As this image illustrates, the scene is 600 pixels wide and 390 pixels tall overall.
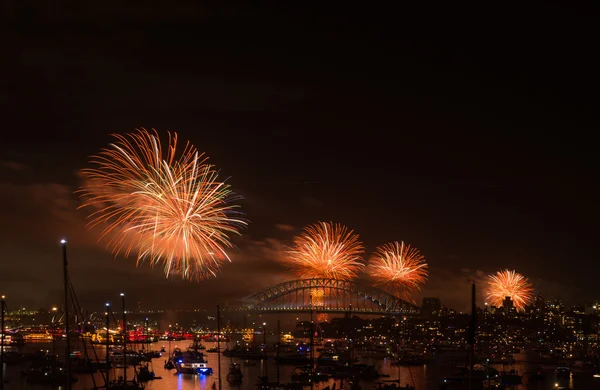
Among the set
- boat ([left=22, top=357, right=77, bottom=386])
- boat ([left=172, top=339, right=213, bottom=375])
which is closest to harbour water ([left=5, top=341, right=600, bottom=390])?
boat ([left=172, top=339, right=213, bottom=375])

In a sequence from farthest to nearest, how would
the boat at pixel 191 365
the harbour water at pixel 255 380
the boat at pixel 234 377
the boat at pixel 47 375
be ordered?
the boat at pixel 191 365 → the boat at pixel 234 377 → the harbour water at pixel 255 380 → the boat at pixel 47 375

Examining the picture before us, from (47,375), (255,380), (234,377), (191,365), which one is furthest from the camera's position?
(191,365)

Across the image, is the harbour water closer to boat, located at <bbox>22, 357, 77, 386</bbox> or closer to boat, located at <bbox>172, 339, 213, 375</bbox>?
boat, located at <bbox>172, 339, 213, 375</bbox>

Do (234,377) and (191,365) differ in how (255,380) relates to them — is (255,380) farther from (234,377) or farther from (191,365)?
(191,365)

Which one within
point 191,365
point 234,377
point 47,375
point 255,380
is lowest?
point 255,380

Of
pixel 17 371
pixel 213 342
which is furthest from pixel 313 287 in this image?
pixel 17 371

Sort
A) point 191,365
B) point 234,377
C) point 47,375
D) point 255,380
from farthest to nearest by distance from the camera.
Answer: point 191,365, point 255,380, point 234,377, point 47,375

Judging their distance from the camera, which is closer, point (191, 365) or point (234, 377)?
point (234, 377)

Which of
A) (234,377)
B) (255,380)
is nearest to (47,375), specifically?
(234,377)

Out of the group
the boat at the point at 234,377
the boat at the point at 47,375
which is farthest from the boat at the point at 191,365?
the boat at the point at 47,375

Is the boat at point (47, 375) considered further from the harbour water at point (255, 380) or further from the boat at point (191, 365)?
the boat at point (191, 365)

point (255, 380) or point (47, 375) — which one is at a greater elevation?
point (47, 375)
